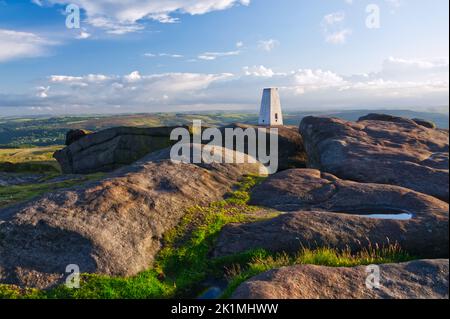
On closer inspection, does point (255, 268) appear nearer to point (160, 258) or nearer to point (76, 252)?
point (160, 258)

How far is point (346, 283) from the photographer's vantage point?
11.9 m

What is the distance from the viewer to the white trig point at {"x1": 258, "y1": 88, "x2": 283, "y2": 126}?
181ft

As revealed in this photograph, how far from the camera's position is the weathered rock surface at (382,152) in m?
25.8

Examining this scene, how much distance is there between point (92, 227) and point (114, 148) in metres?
29.6

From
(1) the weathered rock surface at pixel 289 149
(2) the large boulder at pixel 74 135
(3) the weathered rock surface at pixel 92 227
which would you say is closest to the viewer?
(3) the weathered rock surface at pixel 92 227

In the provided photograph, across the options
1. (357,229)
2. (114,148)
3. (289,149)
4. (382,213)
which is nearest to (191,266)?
(357,229)

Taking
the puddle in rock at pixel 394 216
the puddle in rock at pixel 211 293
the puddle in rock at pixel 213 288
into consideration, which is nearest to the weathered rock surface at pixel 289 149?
the puddle in rock at pixel 394 216

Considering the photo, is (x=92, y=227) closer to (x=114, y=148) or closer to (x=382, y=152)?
(x=382, y=152)

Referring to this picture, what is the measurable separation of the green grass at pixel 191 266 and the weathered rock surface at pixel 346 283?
59.1 inches

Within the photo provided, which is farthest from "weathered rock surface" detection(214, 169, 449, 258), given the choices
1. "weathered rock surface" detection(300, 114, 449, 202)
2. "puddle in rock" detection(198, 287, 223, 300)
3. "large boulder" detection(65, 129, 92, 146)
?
"large boulder" detection(65, 129, 92, 146)

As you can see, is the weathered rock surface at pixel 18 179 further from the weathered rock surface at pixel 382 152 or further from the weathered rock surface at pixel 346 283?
the weathered rock surface at pixel 346 283

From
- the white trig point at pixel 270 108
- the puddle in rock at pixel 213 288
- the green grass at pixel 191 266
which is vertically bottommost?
the puddle in rock at pixel 213 288
